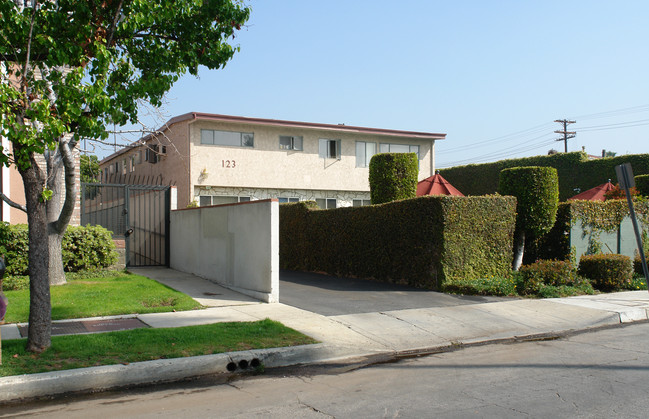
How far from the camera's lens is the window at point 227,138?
83.8ft

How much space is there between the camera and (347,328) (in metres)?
9.18

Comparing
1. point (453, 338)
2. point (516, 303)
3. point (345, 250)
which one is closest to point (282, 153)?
point (345, 250)

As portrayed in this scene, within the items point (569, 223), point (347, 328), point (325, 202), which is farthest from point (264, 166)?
point (347, 328)

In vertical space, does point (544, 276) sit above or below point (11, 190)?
below

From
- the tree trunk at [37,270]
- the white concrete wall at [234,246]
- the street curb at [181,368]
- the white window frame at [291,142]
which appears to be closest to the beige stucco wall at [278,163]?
the white window frame at [291,142]

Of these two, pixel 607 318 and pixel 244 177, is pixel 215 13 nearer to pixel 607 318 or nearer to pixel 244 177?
pixel 607 318

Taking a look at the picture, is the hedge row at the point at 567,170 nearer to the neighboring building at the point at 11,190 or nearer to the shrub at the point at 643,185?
the shrub at the point at 643,185

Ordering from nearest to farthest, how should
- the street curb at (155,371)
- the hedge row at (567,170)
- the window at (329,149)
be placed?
the street curb at (155,371), the hedge row at (567,170), the window at (329,149)

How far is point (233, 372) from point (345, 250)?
397 inches

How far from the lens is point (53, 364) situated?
6.53 m

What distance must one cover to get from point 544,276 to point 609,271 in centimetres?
199

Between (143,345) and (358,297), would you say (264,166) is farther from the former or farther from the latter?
(143,345)

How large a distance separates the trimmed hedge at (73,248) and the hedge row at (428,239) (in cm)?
674

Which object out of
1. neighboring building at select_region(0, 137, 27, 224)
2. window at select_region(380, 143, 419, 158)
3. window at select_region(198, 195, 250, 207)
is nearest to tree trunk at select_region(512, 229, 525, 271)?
neighboring building at select_region(0, 137, 27, 224)
